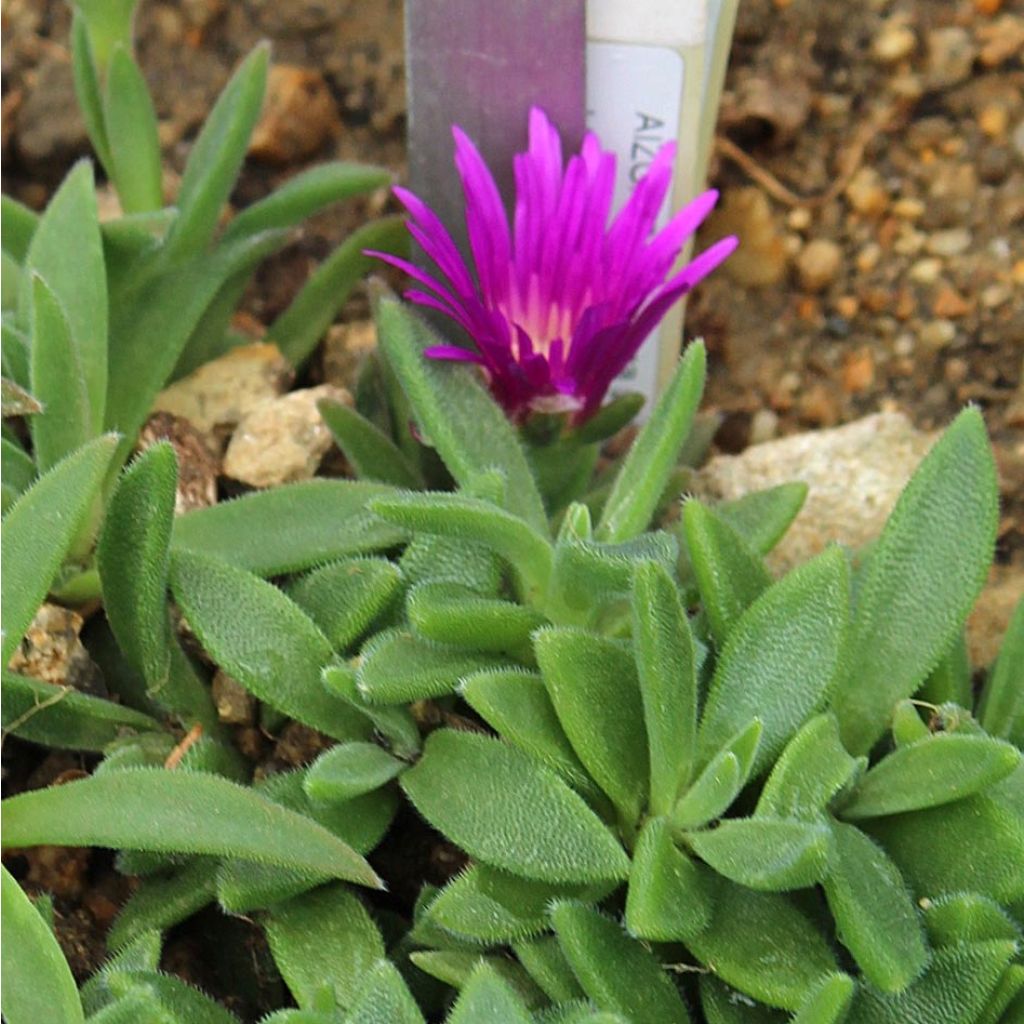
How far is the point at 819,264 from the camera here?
134cm

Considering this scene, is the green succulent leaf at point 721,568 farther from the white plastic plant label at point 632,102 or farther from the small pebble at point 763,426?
the small pebble at point 763,426

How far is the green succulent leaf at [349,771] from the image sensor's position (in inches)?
29.2

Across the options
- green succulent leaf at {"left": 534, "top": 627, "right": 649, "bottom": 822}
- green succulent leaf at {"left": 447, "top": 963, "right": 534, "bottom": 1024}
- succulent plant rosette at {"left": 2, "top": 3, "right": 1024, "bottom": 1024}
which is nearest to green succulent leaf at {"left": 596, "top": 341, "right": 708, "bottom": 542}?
succulent plant rosette at {"left": 2, "top": 3, "right": 1024, "bottom": 1024}

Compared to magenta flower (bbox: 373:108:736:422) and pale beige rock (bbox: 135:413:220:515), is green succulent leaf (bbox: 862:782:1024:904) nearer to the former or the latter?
magenta flower (bbox: 373:108:736:422)

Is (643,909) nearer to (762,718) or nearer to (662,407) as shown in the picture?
(762,718)

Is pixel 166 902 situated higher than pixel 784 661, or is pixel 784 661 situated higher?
pixel 784 661

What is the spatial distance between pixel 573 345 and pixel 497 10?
0.27m

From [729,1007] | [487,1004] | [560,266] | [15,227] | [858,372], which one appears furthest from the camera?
[858,372]

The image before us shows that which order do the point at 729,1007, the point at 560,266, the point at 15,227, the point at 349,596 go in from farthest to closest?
the point at 15,227, the point at 560,266, the point at 349,596, the point at 729,1007

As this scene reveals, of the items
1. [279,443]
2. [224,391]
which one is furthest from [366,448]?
[224,391]

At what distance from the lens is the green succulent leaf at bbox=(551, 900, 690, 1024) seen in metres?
0.69

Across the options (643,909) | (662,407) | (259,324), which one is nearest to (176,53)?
(259,324)

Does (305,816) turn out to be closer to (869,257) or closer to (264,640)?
(264,640)

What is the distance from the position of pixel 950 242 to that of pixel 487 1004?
3.16ft
